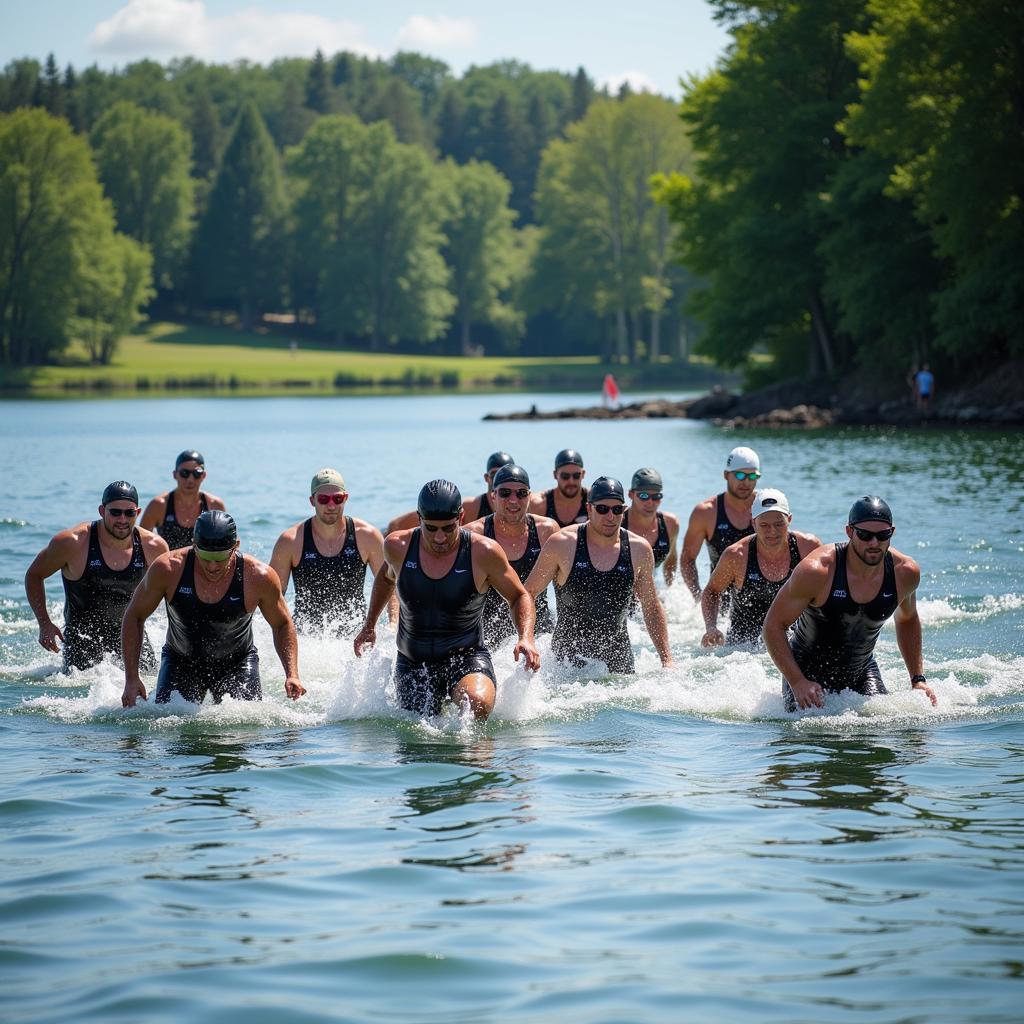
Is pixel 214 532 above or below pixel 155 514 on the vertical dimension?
above

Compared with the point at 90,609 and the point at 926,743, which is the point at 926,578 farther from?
the point at 90,609

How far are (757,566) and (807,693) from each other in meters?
3.20

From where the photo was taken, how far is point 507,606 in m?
14.1

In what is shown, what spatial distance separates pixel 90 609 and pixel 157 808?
470cm

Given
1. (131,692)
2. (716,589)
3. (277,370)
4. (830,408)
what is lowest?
(131,692)

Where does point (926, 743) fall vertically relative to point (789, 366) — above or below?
below

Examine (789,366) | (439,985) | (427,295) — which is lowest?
(439,985)

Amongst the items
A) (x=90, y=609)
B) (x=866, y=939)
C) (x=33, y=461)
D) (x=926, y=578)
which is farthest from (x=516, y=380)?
(x=866, y=939)

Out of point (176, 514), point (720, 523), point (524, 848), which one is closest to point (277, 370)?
point (176, 514)

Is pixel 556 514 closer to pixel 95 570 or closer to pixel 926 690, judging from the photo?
pixel 95 570

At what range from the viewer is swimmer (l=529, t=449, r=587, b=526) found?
14758 millimetres

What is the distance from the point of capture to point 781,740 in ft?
36.0

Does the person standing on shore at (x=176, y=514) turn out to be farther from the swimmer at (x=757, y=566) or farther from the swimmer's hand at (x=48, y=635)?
the swimmer at (x=757, y=566)

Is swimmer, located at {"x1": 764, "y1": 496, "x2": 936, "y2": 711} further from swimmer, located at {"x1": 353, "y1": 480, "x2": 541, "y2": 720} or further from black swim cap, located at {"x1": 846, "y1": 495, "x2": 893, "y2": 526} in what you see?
swimmer, located at {"x1": 353, "y1": 480, "x2": 541, "y2": 720}
